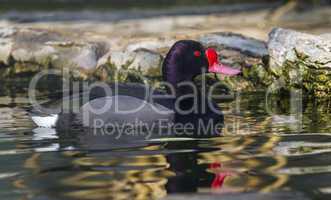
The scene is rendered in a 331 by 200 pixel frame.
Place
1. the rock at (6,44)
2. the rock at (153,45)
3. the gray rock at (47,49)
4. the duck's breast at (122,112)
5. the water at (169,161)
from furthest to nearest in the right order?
the rock at (6,44) < the gray rock at (47,49) < the rock at (153,45) < the duck's breast at (122,112) < the water at (169,161)

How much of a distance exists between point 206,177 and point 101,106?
2.35 metres

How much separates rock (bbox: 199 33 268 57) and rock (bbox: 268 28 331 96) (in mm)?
954

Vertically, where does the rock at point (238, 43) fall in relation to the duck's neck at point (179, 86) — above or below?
above

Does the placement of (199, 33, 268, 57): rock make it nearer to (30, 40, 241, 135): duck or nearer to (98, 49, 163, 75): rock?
(98, 49, 163, 75): rock

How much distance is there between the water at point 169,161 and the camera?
504cm

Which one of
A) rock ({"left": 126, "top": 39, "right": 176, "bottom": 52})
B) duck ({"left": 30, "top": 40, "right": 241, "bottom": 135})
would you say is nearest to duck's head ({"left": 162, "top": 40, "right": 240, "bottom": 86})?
duck ({"left": 30, "top": 40, "right": 241, "bottom": 135})

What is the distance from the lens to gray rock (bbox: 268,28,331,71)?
936 centimetres

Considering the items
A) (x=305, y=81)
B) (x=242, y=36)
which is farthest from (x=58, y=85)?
(x=305, y=81)

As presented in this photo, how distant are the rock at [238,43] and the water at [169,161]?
10.0 feet

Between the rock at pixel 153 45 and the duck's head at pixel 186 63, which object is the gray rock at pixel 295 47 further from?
the rock at pixel 153 45

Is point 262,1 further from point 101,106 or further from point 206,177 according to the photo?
point 206,177

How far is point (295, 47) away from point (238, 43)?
165 cm

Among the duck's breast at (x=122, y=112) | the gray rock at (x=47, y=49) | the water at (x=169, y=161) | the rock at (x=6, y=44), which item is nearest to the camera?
the water at (x=169, y=161)

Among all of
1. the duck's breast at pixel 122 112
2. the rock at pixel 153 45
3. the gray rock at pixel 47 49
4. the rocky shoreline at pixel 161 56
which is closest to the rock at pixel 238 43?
the rocky shoreline at pixel 161 56
